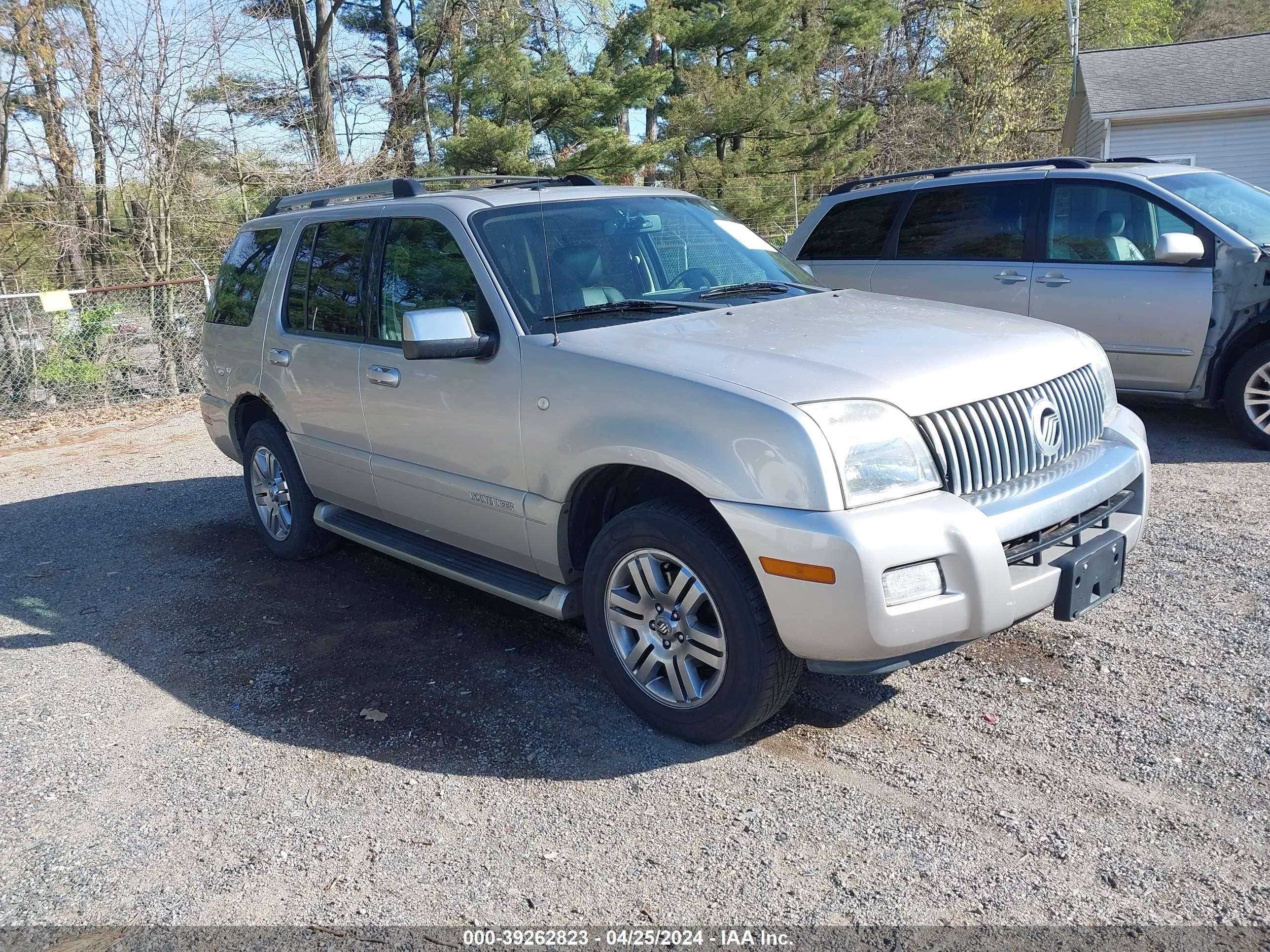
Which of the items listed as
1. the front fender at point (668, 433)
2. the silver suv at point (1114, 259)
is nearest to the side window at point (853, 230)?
the silver suv at point (1114, 259)

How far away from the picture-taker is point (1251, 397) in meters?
6.71

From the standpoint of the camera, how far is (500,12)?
20.5 meters

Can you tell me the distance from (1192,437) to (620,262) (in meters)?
5.04

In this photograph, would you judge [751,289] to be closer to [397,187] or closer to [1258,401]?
[397,187]

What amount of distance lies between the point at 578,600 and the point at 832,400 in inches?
54.1

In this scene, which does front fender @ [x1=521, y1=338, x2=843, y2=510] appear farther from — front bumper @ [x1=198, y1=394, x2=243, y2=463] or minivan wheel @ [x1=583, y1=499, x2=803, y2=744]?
front bumper @ [x1=198, y1=394, x2=243, y2=463]

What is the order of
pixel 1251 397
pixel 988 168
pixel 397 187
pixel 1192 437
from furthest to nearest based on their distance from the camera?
pixel 988 168
pixel 1192 437
pixel 1251 397
pixel 397 187

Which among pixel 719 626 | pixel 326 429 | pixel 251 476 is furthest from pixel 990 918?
pixel 251 476

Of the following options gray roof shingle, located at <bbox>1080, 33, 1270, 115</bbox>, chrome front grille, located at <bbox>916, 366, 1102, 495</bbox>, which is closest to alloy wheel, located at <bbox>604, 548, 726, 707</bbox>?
chrome front grille, located at <bbox>916, 366, 1102, 495</bbox>

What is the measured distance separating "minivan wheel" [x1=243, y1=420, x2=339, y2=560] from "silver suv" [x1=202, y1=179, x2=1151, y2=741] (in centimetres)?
34

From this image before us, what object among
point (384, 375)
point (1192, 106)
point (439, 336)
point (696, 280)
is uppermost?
point (1192, 106)

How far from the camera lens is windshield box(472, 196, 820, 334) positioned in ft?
13.4

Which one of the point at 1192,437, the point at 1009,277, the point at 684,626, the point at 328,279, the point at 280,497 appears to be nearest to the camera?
the point at 684,626

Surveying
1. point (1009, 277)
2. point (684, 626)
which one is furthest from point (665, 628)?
point (1009, 277)
